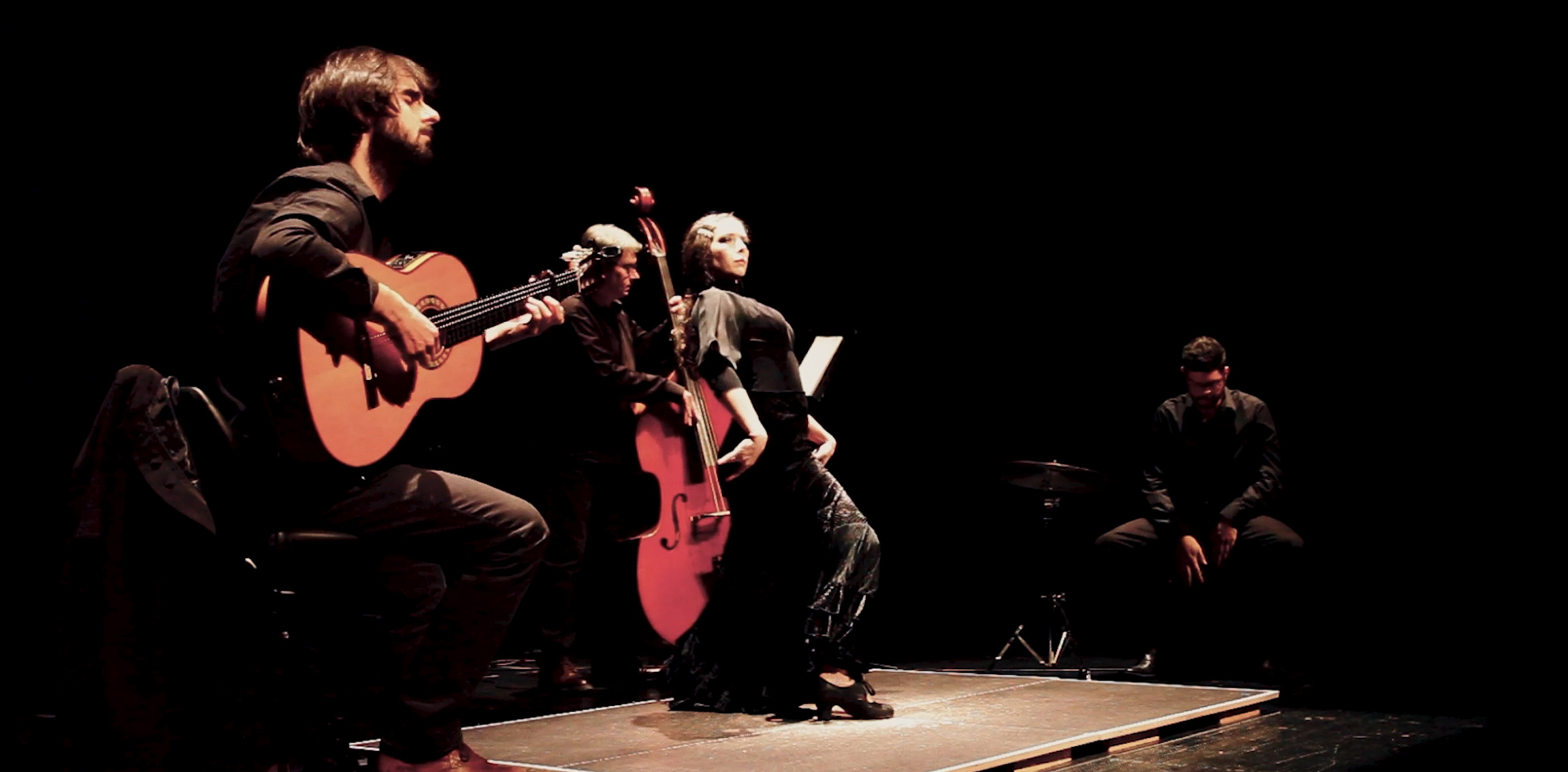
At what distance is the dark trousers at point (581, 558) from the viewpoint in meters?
4.47

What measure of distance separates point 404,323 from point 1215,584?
390cm

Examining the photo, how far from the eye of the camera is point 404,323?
7.92 feet

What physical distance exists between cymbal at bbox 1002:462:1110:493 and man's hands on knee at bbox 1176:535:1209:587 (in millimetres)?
396

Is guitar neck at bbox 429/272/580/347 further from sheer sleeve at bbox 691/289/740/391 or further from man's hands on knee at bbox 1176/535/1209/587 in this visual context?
man's hands on knee at bbox 1176/535/1209/587

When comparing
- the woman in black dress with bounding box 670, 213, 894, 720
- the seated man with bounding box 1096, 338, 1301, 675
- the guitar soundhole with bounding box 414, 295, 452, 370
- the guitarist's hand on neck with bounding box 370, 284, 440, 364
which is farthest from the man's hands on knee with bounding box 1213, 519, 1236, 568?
the guitarist's hand on neck with bounding box 370, 284, 440, 364

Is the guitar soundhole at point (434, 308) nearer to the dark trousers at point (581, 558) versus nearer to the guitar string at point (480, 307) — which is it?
the guitar string at point (480, 307)

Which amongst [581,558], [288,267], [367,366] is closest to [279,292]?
[288,267]

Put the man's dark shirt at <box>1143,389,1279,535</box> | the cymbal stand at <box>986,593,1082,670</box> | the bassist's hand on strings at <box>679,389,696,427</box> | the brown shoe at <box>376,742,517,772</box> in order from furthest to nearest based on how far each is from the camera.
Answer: the cymbal stand at <box>986,593,1082,670</box> < the man's dark shirt at <box>1143,389,1279,535</box> < the bassist's hand on strings at <box>679,389,696,427</box> < the brown shoe at <box>376,742,517,772</box>

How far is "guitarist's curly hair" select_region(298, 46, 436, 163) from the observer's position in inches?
102

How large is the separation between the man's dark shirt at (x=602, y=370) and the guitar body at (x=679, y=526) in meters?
0.44

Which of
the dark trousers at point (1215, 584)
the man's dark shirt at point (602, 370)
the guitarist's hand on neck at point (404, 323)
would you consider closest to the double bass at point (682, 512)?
the man's dark shirt at point (602, 370)

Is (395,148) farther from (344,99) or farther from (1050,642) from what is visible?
(1050,642)

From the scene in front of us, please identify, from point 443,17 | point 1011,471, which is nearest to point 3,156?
point 443,17

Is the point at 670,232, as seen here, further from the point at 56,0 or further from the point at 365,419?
the point at 365,419
